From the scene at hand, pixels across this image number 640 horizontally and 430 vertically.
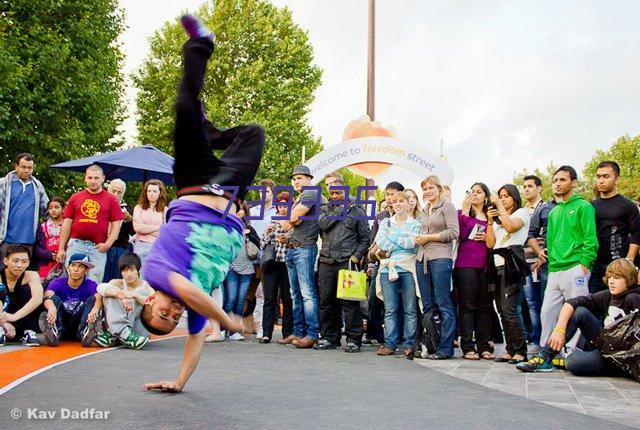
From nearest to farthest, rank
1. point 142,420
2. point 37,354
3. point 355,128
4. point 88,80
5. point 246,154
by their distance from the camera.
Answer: point 142,420 → point 246,154 → point 37,354 → point 355,128 → point 88,80

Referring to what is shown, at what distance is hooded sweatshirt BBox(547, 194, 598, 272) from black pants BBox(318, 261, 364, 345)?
2514 mm

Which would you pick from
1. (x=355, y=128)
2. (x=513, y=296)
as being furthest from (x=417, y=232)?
(x=355, y=128)

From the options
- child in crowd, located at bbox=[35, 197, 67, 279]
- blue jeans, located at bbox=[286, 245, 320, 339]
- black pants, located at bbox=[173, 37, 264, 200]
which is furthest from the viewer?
child in crowd, located at bbox=[35, 197, 67, 279]

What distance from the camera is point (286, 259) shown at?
30.6 feet

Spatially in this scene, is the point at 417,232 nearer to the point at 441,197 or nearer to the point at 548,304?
the point at 441,197

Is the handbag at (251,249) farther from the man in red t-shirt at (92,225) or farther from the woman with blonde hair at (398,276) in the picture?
the woman with blonde hair at (398,276)

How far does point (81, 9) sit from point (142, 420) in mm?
22443

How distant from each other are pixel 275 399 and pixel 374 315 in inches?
189

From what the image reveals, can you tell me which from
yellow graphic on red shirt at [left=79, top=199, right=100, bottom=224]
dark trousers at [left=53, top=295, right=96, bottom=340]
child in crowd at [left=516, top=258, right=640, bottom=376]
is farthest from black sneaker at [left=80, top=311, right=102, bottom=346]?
child in crowd at [left=516, top=258, right=640, bottom=376]

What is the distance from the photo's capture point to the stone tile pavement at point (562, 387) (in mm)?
5152

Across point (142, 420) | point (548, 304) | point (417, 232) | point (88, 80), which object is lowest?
point (142, 420)

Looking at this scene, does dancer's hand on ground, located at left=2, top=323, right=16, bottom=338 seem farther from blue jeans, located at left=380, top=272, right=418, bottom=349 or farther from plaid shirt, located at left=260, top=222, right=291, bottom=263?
blue jeans, located at left=380, top=272, right=418, bottom=349

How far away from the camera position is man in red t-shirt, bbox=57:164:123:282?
9.35 m

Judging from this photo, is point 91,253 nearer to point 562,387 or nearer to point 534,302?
point 534,302
